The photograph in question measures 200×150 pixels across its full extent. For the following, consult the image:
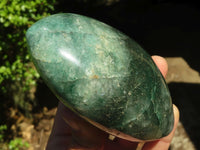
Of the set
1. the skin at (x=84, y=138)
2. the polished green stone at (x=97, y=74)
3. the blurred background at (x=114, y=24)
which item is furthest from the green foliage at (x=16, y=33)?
the polished green stone at (x=97, y=74)

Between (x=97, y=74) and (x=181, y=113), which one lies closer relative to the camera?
(x=97, y=74)

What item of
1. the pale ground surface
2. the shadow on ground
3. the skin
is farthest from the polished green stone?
the pale ground surface

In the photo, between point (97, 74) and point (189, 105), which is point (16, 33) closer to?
point (97, 74)

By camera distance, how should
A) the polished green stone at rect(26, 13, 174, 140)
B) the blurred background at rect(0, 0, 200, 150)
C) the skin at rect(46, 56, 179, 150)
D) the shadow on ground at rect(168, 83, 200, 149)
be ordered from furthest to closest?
1. the shadow on ground at rect(168, 83, 200, 149)
2. the blurred background at rect(0, 0, 200, 150)
3. the skin at rect(46, 56, 179, 150)
4. the polished green stone at rect(26, 13, 174, 140)

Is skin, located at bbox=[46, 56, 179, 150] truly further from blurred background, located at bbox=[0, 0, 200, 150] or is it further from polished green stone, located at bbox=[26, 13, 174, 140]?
blurred background, located at bbox=[0, 0, 200, 150]

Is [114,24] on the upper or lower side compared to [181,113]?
upper

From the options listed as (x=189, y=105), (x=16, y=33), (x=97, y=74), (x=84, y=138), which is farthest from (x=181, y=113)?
(x=16, y=33)

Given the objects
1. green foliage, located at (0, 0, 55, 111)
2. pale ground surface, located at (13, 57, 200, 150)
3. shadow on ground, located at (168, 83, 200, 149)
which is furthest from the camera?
pale ground surface, located at (13, 57, 200, 150)

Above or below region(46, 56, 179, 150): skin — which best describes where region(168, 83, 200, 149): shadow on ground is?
below
